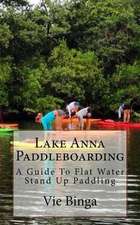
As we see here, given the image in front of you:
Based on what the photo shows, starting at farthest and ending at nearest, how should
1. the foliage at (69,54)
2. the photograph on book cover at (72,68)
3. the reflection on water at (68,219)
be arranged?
the foliage at (69,54)
the photograph on book cover at (72,68)
the reflection on water at (68,219)

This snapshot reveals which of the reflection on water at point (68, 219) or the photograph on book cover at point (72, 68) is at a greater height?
the photograph on book cover at point (72, 68)

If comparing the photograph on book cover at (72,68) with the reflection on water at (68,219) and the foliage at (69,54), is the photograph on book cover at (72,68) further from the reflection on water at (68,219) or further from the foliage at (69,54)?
the reflection on water at (68,219)

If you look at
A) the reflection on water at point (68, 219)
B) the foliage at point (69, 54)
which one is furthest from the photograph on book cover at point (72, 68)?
the reflection on water at point (68, 219)

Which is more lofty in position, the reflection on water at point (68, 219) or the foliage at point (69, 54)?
the foliage at point (69, 54)

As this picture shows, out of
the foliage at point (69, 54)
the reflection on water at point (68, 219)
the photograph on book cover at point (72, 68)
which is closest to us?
the reflection on water at point (68, 219)

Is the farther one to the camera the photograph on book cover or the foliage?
the foliage

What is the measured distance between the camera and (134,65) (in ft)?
171

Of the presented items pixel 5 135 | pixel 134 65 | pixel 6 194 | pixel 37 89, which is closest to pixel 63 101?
pixel 37 89

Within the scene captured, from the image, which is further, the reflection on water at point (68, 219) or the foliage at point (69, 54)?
the foliage at point (69, 54)

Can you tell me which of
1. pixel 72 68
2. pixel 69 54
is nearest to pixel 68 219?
pixel 72 68

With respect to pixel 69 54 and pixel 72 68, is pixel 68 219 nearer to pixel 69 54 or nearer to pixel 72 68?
pixel 72 68

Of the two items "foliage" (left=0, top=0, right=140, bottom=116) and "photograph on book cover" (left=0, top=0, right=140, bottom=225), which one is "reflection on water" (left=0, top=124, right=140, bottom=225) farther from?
"foliage" (left=0, top=0, right=140, bottom=116)

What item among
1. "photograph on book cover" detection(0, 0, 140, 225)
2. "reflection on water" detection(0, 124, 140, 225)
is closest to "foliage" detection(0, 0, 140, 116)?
"photograph on book cover" detection(0, 0, 140, 225)

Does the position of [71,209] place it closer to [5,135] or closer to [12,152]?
[12,152]
